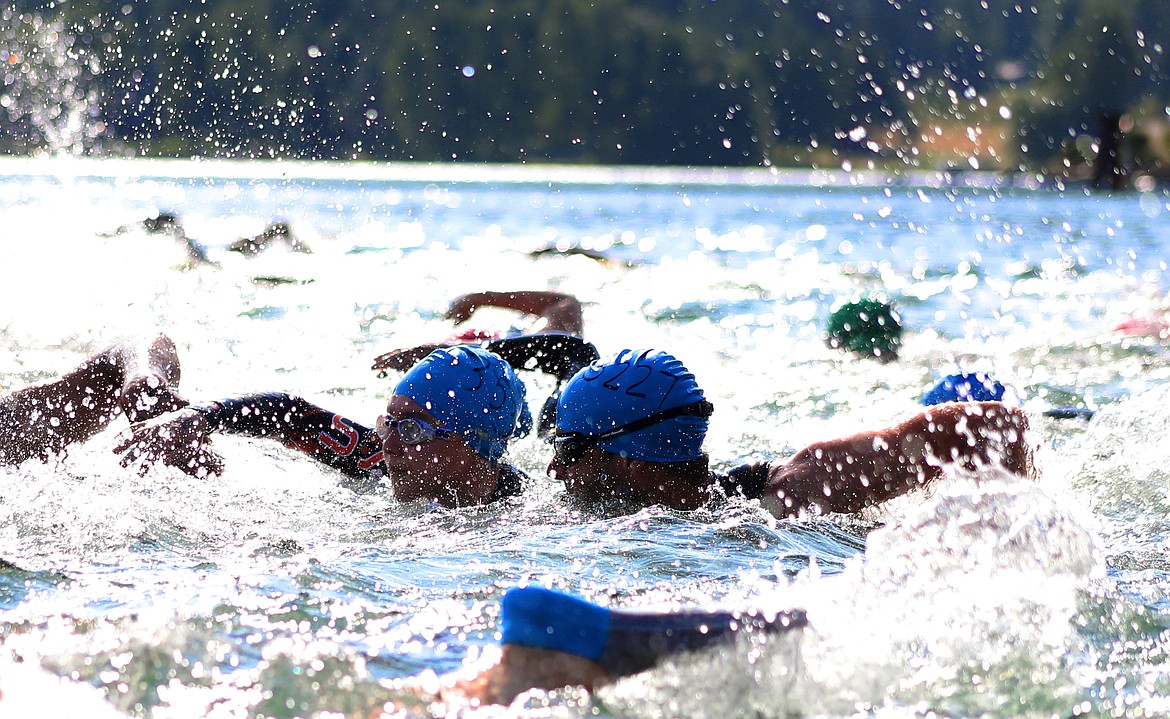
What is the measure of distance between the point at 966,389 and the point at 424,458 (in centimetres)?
271

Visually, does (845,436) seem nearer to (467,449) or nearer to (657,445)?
(657,445)

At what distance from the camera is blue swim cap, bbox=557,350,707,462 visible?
15.4 ft

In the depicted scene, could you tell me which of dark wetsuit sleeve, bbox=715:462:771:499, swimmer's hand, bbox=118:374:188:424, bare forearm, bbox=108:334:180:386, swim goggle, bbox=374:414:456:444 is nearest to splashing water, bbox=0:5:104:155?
bare forearm, bbox=108:334:180:386

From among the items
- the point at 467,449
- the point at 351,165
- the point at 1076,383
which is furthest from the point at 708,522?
the point at 351,165

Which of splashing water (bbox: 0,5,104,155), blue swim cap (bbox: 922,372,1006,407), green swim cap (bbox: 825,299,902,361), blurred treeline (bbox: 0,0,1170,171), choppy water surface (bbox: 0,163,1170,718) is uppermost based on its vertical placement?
blurred treeline (bbox: 0,0,1170,171)

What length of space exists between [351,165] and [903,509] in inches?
4408

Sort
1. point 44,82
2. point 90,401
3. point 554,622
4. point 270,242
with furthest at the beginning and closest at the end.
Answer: point 44,82, point 270,242, point 90,401, point 554,622

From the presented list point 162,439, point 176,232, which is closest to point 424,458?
point 162,439

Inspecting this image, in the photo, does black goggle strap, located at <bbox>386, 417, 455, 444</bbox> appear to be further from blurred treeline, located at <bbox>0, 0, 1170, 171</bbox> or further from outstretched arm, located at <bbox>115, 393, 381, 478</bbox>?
blurred treeline, located at <bbox>0, 0, 1170, 171</bbox>

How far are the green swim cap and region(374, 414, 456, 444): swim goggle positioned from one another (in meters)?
6.70

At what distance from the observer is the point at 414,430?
15.9 ft

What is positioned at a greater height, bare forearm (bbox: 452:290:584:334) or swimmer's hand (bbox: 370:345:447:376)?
bare forearm (bbox: 452:290:584:334)

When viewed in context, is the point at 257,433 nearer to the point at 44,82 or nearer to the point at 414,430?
the point at 414,430

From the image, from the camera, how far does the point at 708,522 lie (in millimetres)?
4734
